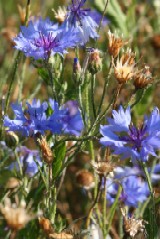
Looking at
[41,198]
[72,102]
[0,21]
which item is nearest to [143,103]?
[72,102]

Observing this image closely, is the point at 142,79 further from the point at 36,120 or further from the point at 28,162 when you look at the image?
the point at 28,162

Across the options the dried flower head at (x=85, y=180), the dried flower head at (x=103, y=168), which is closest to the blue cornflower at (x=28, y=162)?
the dried flower head at (x=85, y=180)

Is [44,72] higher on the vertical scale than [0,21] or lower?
lower

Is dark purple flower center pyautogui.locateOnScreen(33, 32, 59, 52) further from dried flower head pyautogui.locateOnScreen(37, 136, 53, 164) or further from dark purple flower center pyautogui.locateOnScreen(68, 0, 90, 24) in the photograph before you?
dried flower head pyautogui.locateOnScreen(37, 136, 53, 164)

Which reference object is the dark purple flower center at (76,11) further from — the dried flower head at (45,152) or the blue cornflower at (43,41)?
the dried flower head at (45,152)

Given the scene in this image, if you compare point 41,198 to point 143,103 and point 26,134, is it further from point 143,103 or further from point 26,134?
point 143,103

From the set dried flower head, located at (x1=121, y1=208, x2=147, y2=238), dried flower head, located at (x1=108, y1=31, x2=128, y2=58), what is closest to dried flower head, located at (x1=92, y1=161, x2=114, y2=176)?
dried flower head, located at (x1=121, y1=208, x2=147, y2=238)

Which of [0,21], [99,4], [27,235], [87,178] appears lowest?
[27,235]
